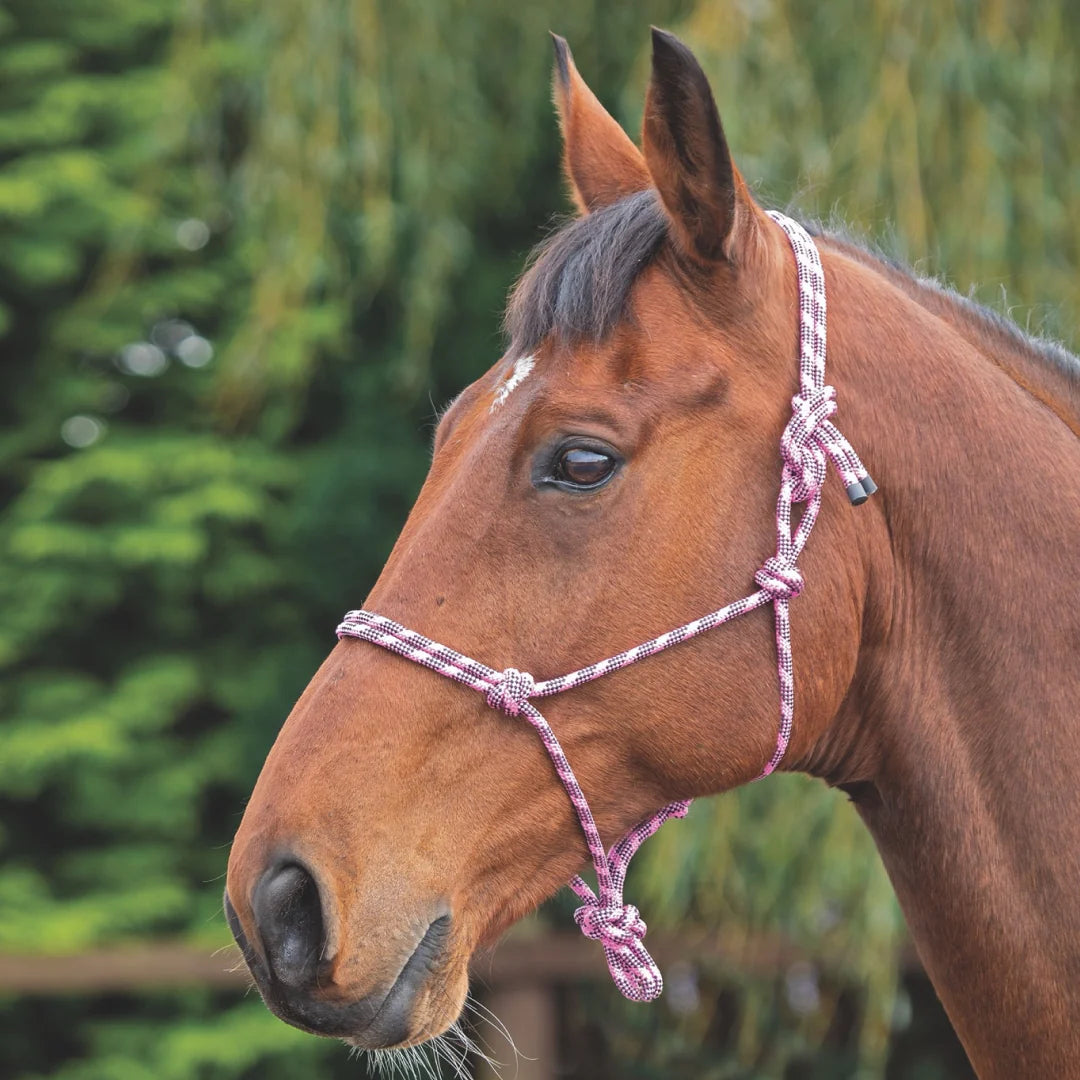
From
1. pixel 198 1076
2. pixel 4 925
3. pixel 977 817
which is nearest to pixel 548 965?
pixel 198 1076

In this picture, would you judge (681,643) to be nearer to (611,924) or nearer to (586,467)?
(586,467)

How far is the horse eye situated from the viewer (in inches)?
61.3

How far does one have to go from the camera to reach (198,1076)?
479cm

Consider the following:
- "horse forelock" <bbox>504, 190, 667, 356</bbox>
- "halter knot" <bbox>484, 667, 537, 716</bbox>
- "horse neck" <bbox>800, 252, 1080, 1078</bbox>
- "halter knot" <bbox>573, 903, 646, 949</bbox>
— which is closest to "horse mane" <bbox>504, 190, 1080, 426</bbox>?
"horse forelock" <bbox>504, 190, 667, 356</bbox>

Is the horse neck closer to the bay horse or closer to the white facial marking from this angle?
the bay horse

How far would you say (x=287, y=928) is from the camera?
1408mm

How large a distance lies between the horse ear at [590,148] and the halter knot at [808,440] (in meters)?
0.50

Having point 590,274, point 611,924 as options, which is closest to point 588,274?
point 590,274

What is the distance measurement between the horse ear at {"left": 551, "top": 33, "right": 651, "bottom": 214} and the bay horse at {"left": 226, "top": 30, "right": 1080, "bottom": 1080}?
21cm

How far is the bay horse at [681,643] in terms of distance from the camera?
1.46 meters

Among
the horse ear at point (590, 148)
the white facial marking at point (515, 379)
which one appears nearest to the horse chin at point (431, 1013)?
the white facial marking at point (515, 379)

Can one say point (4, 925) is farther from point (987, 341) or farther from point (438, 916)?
point (987, 341)

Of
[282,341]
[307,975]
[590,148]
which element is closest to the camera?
[307,975]

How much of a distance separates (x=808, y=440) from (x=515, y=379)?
375 mm
